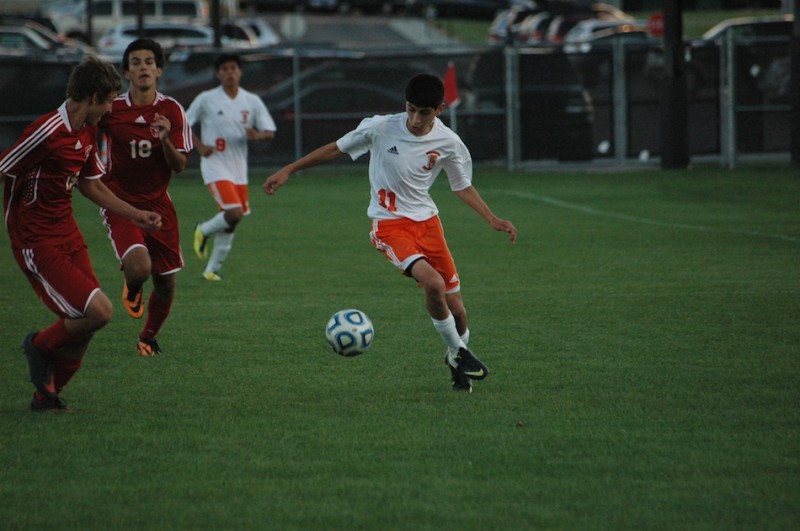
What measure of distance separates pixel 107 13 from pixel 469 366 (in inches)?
1688

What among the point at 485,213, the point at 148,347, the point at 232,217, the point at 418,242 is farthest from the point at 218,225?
the point at 485,213

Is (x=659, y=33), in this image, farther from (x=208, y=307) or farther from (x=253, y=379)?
(x=253, y=379)

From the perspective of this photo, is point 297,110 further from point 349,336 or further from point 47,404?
point 47,404

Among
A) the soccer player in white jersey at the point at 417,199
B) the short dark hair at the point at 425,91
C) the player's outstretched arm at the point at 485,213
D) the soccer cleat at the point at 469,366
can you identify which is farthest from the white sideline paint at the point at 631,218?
the short dark hair at the point at 425,91

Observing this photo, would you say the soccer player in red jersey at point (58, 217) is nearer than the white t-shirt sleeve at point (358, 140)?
Yes

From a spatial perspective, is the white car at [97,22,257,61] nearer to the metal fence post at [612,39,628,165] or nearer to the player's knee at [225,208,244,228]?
the metal fence post at [612,39,628,165]

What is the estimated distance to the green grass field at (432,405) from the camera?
17.3 ft

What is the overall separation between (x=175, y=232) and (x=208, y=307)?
2200mm

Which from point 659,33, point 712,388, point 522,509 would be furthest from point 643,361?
point 659,33

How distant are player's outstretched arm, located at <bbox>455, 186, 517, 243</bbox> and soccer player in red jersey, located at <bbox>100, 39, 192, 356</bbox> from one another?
6.50 ft

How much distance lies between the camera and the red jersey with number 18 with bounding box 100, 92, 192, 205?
8.44 m

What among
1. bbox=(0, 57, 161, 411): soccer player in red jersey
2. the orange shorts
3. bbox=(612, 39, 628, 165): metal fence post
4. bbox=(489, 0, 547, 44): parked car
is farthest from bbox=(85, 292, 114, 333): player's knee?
bbox=(489, 0, 547, 44): parked car

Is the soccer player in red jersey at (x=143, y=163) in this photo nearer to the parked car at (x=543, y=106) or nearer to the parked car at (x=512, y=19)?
the parked car at (x=543, y=106)

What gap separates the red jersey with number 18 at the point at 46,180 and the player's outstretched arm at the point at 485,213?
7.87ft
